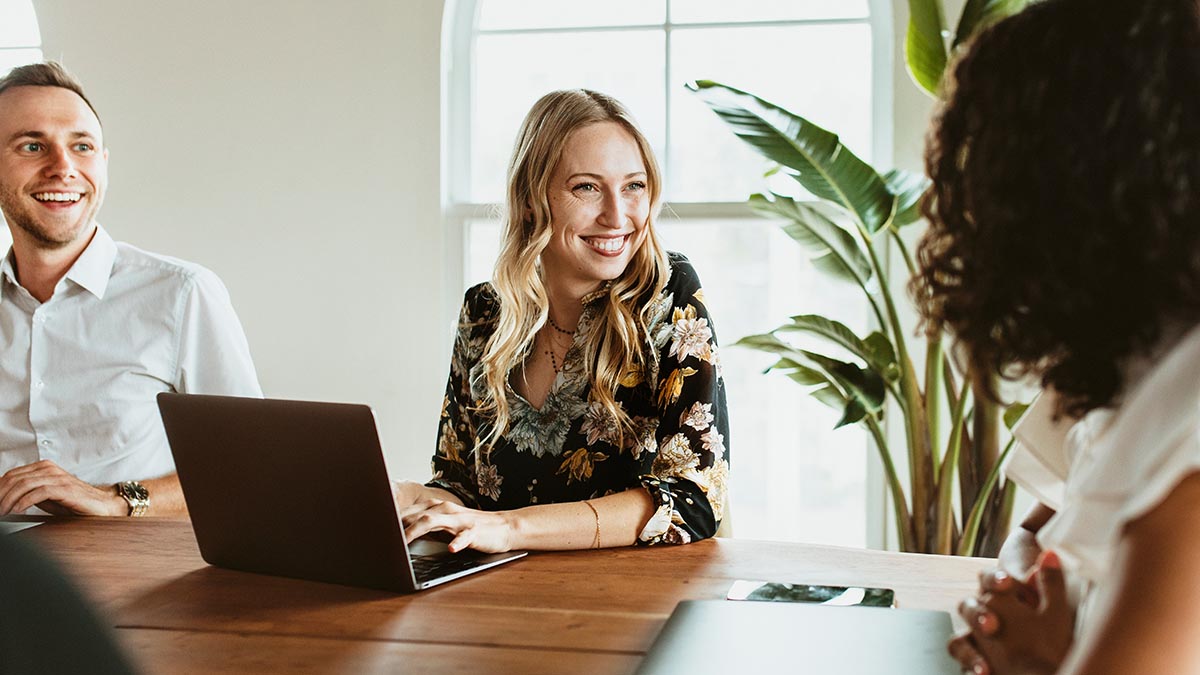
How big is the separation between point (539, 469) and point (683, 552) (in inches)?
17.0

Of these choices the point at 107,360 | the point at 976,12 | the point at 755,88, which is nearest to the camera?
the point at 107,360

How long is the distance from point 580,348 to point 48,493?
3.03ft

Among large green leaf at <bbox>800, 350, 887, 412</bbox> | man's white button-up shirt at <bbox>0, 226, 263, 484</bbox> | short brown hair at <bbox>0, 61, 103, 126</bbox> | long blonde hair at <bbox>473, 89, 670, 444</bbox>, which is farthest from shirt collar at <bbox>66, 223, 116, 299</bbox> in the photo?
large green leaf at <bbox>800, 350, 887, 412</bbox>

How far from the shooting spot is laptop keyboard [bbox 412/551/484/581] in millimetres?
1479

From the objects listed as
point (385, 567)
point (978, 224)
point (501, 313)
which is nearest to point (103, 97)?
point (501, 313)

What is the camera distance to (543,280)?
84.3 inches

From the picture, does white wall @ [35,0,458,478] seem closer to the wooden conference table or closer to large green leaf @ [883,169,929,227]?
large green leaf @ [883,169,929,227]

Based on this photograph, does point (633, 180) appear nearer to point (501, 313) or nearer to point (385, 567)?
point (501, 313)

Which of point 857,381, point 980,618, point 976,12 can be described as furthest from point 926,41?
point 980,618

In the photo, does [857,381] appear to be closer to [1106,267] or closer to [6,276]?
[6,276]

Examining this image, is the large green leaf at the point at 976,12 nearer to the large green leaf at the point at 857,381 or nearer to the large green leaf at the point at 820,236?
the large green leaf at the point at 820,236

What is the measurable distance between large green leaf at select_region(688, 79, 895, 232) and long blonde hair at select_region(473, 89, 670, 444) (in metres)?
0.80

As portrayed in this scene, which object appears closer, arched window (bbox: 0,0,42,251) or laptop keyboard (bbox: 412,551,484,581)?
laptop keyboard (bbox: 412,551,484,581)

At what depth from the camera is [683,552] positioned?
163cm
